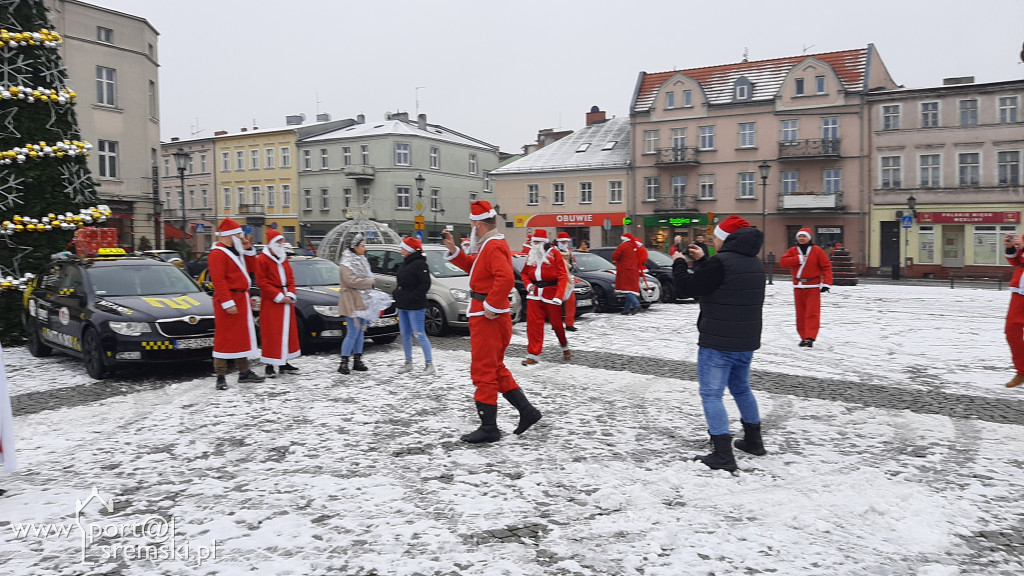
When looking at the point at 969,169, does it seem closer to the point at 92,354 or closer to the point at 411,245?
the point at 411,245

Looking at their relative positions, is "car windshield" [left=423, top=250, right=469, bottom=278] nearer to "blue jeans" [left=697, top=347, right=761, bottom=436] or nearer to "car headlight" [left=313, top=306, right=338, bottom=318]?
"car headlight" [left=313, top=306, right=338, bottom=318]

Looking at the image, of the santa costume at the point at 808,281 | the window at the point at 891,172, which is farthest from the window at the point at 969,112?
the santa costume at the point at 808,281

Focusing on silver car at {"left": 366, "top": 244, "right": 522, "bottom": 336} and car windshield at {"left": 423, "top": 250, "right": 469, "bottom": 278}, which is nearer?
silver car at {"left": 366, "top": 244, "right": 522, "bottom": 336}

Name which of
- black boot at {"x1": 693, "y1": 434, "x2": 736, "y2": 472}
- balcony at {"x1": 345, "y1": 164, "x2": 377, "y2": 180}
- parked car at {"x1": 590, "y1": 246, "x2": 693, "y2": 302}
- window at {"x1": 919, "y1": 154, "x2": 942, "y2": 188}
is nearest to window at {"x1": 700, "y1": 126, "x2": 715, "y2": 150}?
window at {"x1": 919, "y1": 154, "x2": 942, "y2": 188}

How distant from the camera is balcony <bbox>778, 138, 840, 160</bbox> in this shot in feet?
134

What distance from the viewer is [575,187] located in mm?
49562

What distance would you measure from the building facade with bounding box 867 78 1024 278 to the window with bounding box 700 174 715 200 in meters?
8.98

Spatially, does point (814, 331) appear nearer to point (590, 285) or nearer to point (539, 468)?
point (590, 285)

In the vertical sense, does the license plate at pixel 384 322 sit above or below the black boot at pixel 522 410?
above

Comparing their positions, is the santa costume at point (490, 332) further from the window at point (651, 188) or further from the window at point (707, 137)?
the window at point (651, 188)

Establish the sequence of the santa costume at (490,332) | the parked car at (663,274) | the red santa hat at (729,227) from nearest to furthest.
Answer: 1. the red santa hat at (729,227)
2. the santa costume at (490,332)
3. the parked car at (663,274)

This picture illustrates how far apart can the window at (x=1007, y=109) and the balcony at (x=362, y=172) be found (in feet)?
134

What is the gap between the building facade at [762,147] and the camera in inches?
1608

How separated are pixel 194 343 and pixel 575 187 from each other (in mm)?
41773
